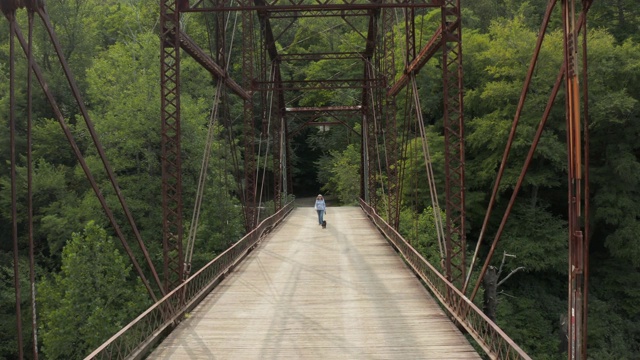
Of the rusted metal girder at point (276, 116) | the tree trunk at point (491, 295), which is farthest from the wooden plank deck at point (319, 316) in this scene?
the rusted metal girder at point (276, 116)

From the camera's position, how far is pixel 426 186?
3175 centimetres

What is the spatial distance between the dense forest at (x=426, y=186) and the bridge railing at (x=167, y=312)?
386 inches

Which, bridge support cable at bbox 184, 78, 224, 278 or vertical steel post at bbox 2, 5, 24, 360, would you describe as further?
bridge support cable at bbox 184, 78, 224, 278

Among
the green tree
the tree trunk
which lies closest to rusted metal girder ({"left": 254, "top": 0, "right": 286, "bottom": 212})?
the green tree

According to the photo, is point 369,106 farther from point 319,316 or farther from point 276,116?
point 319,316

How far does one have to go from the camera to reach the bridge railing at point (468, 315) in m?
6.61

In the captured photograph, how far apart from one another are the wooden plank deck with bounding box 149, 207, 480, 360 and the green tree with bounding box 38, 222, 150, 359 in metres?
7.96

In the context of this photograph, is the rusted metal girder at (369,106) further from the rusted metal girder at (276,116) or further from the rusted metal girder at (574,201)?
the rusted metal girder at (574,201)

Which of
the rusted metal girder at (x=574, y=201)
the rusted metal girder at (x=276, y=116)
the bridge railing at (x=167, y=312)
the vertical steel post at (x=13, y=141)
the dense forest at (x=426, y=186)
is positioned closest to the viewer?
the rusted metal girder at (x=574, y=201)

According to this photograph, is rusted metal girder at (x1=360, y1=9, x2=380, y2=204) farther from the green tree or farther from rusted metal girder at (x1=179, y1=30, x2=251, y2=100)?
the green tree

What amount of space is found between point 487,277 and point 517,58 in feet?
37.6

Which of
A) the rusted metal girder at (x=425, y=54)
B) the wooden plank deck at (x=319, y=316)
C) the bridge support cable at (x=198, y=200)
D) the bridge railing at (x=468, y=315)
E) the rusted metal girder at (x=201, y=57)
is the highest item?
the rusted metal girder at (x=201, y=57)

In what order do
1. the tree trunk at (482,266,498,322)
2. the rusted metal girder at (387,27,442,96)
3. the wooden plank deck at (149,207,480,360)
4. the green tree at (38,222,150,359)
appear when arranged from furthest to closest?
the tree trunk at (482,266,498,322) → the green tree at (38,222,150,359) → the rusted metal girder at (387,27,442,96) → the wooden plank deck at (149,207,480,360)

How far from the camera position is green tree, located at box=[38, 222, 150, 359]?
20.5m
